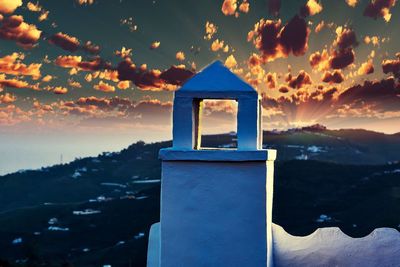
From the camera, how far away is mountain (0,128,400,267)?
259ft

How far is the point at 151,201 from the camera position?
107062 millimetres

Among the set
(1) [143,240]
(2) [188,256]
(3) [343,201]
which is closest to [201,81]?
(2) [188,256]

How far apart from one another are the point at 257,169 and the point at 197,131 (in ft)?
3.12

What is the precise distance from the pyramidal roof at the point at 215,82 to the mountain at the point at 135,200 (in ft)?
131

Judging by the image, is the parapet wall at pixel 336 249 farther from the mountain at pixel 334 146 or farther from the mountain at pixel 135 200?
the mountain at pixel 334 146

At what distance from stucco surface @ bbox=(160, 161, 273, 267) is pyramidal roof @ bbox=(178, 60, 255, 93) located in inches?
29.9

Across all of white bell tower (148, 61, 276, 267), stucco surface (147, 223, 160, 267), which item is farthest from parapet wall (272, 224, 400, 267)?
stucco surface (147, 223, 160, 267)

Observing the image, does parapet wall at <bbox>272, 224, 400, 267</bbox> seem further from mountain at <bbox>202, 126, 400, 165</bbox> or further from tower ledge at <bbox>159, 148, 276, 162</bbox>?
mountain at <bbox>202, 126, 400, 165</bbox>

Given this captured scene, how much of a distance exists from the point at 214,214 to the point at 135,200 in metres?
106

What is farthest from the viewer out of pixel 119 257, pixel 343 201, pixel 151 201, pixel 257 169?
pixel 151 201

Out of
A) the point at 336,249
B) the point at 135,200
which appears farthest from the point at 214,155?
the point at 135,200

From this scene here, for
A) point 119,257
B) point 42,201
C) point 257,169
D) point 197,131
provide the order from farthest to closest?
point 42,201 < point 119,257 < point 197,131 < point 257,169

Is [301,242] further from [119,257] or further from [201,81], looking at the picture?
[119,257]

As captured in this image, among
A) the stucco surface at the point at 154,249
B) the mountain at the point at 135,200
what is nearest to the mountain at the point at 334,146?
the mountain at the point at 135,200
